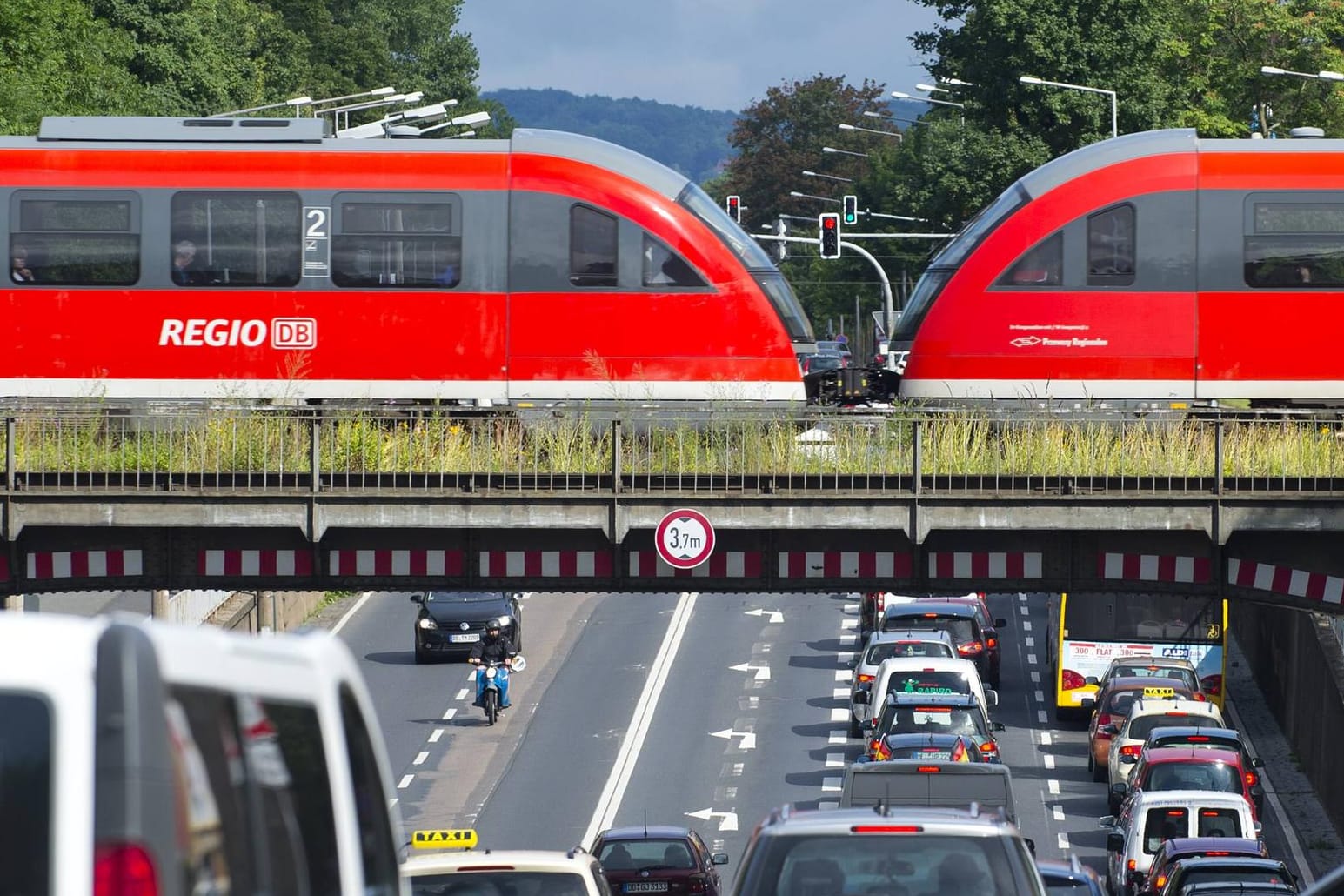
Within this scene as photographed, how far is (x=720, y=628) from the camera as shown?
53438 millimetres

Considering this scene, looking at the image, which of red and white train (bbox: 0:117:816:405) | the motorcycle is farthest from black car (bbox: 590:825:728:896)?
the motorcycle

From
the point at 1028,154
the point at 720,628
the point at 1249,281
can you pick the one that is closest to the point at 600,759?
the point at 720,628

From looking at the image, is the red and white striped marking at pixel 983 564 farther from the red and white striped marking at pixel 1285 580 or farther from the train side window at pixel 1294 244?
the train side window at pixel 1294 244

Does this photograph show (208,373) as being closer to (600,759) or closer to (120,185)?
(120,185)

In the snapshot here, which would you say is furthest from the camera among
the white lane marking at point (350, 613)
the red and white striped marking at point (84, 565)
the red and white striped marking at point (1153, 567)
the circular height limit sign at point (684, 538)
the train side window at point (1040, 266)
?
the white lane marking at point (350, 613)

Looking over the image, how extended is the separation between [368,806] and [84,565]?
1577 cm

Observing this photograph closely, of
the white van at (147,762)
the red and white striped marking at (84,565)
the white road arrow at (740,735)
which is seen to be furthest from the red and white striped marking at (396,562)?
the white road arrow at (740,735)

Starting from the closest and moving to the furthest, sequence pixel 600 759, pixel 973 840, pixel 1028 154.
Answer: pixel 973 840, pixel 600 759, pixel 1028 154

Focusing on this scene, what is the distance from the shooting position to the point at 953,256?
25.3 meters

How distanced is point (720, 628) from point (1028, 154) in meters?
17.3

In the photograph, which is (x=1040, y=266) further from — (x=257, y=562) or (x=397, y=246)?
(x=257, y=562)

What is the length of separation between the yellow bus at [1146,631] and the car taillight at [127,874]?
37.9 meters

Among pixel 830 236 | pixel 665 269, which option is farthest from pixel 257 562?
pixel 830 236

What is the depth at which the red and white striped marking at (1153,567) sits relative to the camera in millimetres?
20453
